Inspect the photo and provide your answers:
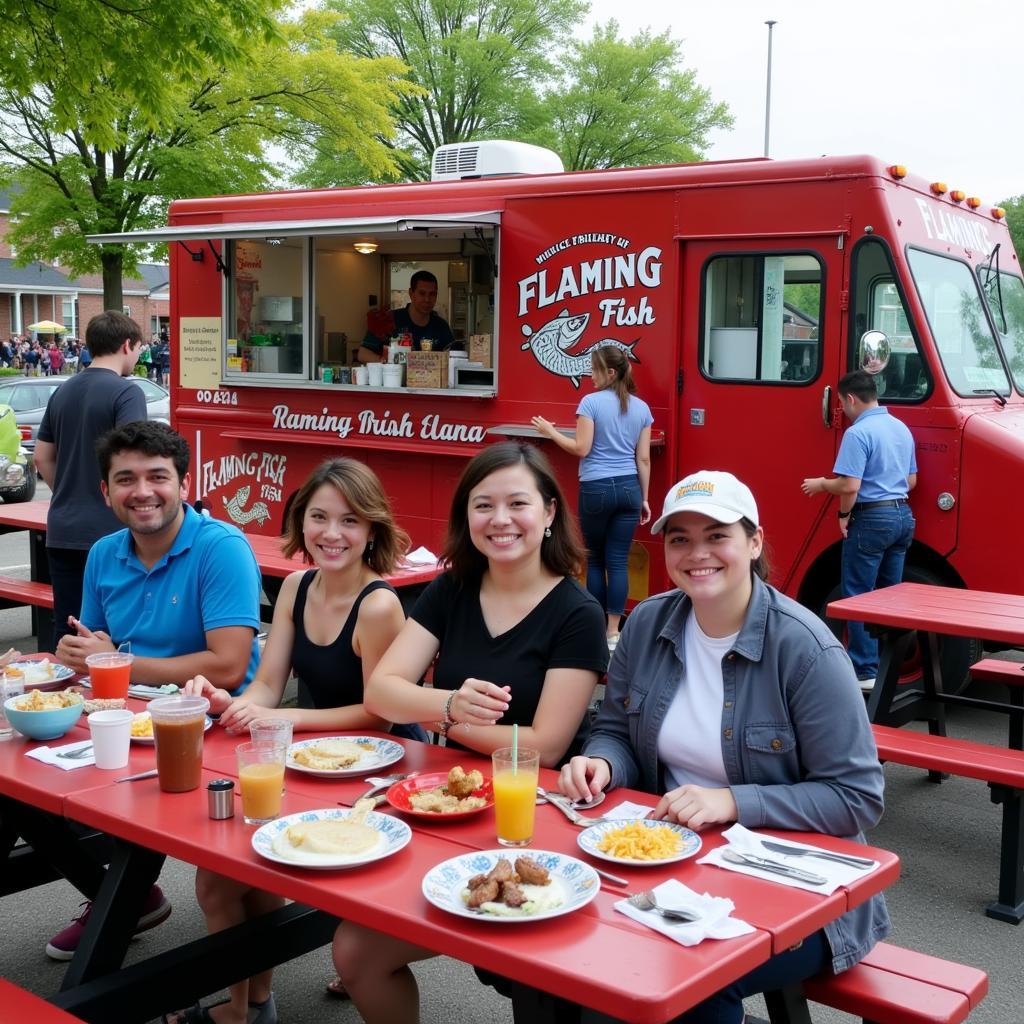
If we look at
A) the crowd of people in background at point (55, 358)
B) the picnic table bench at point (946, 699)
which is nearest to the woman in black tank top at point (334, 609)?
the picnic table bench at point (946, 699)

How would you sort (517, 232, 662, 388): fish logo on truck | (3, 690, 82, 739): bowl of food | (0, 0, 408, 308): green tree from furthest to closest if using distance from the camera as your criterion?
(0, 0, 408, 308): green tree < (517, 232, 662, 388): fish logo on truck < (3, 690, 82, 739): bowl of food

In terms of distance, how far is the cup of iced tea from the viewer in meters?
2.71

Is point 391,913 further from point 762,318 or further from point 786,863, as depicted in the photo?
point 762,318

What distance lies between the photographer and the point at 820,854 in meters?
2.40

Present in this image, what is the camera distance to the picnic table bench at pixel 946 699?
4305 mm

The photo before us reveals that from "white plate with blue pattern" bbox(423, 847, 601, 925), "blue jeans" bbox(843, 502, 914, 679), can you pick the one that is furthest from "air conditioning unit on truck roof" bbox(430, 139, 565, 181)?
"white plate with blue pattern" bbox(423, 847, 601, 925)

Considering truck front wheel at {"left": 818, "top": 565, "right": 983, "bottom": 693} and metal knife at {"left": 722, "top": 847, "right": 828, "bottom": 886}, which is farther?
truck front wheel at {"left": 818, "top": 565, "right": 983, "bottom": 693}

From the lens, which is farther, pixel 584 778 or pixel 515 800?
pixel 584 778

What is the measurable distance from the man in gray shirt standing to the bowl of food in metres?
2.75

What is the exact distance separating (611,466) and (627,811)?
4684 millimetres

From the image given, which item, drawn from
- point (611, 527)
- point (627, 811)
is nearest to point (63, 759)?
point (627, 811)

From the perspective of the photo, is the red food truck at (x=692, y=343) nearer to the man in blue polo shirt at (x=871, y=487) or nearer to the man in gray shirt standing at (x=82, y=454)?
the man in blue polo shirt at (x=871, y=487)

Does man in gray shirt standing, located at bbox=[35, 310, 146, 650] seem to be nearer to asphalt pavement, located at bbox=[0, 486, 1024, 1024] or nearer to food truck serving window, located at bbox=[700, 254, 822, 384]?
asphalt pavement, located at bbox=[0, 486, 1024, 1024]

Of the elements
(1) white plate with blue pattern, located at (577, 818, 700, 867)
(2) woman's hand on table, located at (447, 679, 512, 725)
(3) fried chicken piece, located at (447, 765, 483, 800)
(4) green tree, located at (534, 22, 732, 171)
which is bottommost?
(1) white plate with blue pattern, located at (577, 818, 700, 867)
